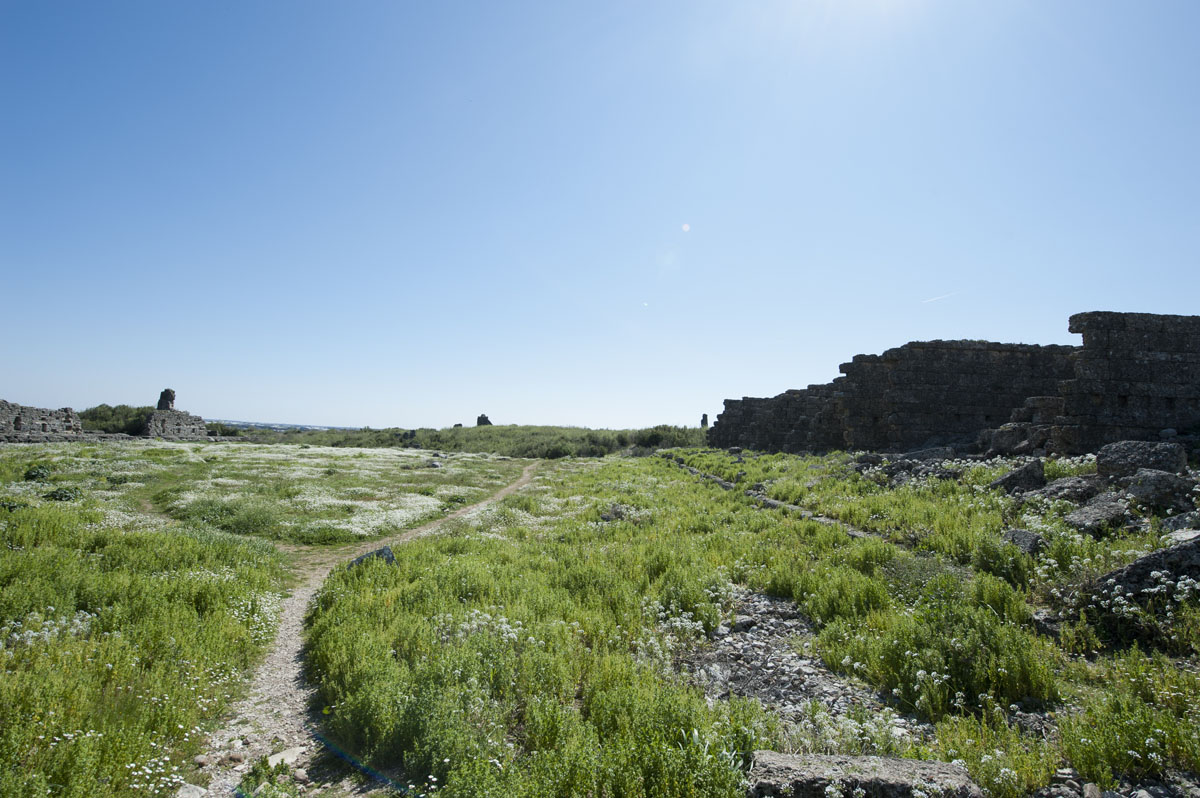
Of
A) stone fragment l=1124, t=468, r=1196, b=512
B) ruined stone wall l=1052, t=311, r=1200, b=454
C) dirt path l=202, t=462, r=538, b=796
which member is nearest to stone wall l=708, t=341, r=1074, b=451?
ruined stone wall l=1052, t=311, r=1200, b=454

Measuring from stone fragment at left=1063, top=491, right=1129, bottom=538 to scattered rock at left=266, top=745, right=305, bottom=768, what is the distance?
1083 cm

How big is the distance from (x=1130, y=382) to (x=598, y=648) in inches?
685

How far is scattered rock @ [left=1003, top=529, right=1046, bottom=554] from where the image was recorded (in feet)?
25.7

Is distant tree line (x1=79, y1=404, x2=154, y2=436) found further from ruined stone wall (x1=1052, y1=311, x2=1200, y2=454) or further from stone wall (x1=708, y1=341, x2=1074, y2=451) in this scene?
ruined stone wall (x1=1052, y1=311, x2=1200, y2=454)

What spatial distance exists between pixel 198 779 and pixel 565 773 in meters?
3.27

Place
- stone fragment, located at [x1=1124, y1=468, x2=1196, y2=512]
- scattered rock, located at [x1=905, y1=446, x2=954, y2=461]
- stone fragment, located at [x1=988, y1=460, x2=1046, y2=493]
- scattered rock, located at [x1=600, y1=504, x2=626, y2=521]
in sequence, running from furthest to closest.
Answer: scattered rock, located at [x1=905, y1=446, x2=954, y2=461], scattered rock, located at [x1=600, y1=504, x2=626, y2=521], stone fragment, located at [x1=988, y1=460, x2=1046, y2=493], stone fragment, located at [x1=1124, y1=468, x2=1196, y2=512]

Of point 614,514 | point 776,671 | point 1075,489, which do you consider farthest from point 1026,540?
point 614,514

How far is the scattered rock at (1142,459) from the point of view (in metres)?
9.61

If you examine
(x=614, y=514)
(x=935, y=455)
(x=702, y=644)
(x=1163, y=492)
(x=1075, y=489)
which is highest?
(x=935, y=455)

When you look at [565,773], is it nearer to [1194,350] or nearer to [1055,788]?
[1055,788]

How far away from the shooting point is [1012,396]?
74.4ft

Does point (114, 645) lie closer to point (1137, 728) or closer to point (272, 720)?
point (272, 720)

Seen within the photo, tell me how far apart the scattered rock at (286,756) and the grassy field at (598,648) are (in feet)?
1.21

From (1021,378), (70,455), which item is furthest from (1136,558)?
(70,455)
